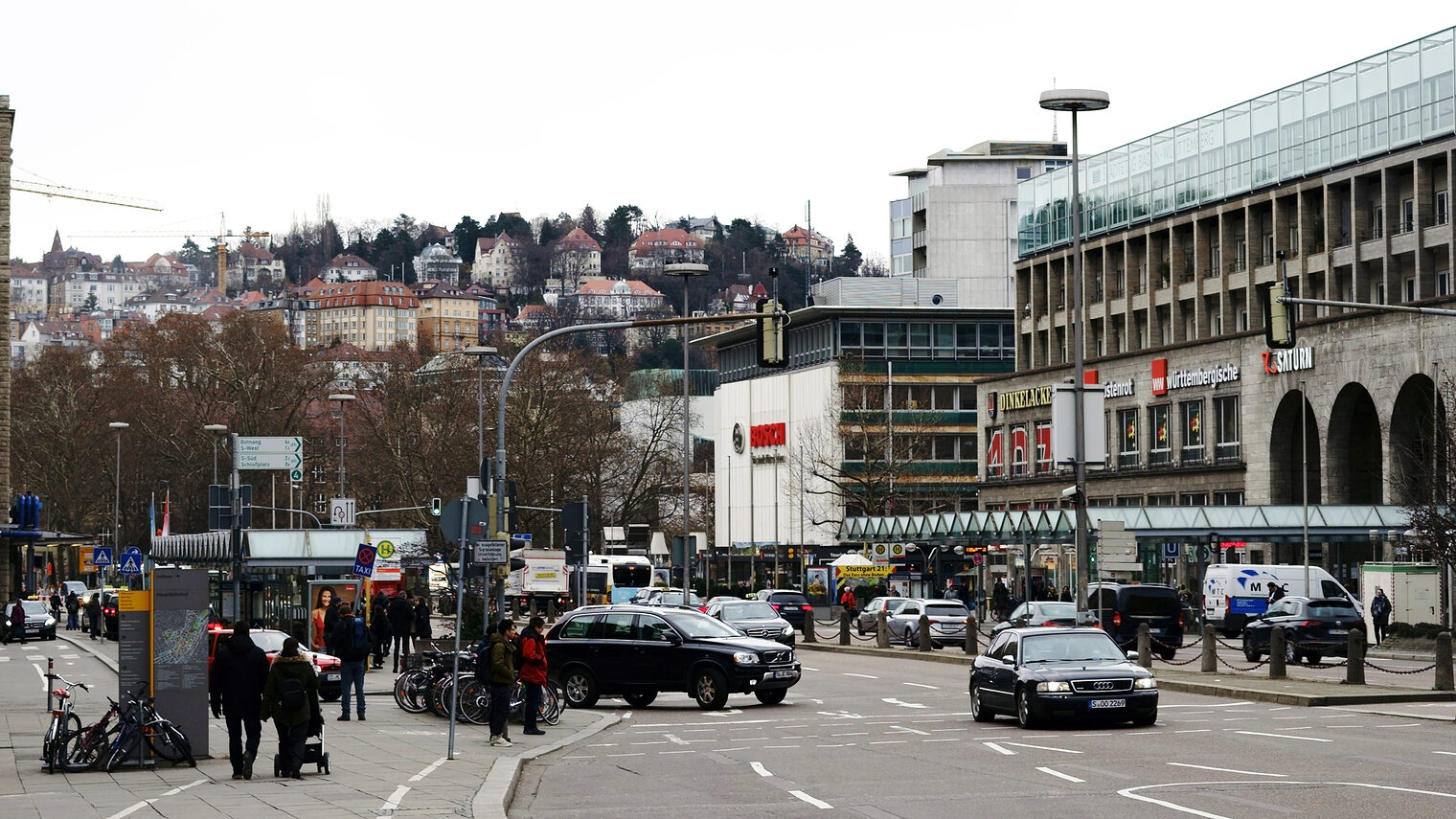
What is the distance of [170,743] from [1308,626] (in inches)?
1140

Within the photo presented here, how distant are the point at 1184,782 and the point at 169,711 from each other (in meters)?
11.0

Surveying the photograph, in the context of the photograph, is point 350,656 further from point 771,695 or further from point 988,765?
point 988,765

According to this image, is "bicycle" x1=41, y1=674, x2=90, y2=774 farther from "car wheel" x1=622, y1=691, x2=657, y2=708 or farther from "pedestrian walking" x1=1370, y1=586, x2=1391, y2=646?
"pedestrian walking" x1=1370, y1=586, x2=1391, y2=646

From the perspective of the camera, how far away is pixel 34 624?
68312 mm

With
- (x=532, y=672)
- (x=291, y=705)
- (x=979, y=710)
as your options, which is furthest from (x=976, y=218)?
(x=291, y=705)

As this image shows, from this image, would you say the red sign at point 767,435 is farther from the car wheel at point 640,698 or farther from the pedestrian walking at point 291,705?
the pedestrian walking at point 291,705

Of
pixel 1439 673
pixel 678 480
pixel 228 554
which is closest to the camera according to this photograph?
pixel 1439 673

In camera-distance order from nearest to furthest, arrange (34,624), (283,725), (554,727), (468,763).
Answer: (283,725), (468,763), (554,727), (34,624)

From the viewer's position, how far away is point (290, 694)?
19797 millimetres

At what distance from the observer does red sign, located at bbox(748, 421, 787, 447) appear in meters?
118

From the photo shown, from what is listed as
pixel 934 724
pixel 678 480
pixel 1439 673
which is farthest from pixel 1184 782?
pixel 678 480

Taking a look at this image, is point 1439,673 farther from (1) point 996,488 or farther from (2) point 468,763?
(1) point 996,488

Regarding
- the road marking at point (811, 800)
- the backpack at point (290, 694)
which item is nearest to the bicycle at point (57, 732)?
the backpack at point (290, 694)

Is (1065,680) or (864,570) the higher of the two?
(1065,680)
